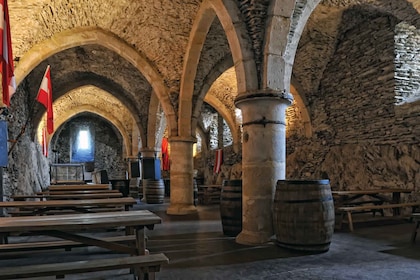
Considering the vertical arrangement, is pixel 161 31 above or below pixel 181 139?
above

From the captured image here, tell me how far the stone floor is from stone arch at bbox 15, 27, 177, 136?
4083 mm

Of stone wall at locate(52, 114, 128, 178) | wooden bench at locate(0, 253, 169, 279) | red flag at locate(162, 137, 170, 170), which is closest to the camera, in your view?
wooden bench at locate(0, 253, 169, 279)

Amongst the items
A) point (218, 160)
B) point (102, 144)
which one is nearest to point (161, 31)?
point (218, 160)

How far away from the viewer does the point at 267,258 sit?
3.54m

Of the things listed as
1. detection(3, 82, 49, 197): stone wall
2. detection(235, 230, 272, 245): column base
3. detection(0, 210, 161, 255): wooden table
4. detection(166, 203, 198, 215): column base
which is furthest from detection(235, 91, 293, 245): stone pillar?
detection(3, 82, 49, 197): stone wall

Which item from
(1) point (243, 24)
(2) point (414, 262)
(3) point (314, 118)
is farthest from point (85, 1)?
(2) point (414, 262)

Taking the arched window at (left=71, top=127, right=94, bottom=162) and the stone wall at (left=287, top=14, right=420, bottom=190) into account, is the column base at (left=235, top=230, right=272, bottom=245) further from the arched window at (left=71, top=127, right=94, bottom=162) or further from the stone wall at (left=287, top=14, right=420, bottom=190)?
the arched window at (left=71, top=127, right=94, bottom=162)

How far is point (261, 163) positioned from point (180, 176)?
3978 millimetres

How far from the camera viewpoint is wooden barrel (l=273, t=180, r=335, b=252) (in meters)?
3.72

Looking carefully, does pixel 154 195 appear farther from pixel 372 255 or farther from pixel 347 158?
pixel 372 255

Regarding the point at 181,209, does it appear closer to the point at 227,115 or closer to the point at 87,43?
the point at 87,43

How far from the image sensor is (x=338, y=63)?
352 inches

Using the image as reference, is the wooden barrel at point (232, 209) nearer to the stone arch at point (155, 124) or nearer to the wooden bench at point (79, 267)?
the wooden bench at point (79, 267)

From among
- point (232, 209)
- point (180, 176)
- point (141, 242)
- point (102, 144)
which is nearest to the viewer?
point (141, 242)
